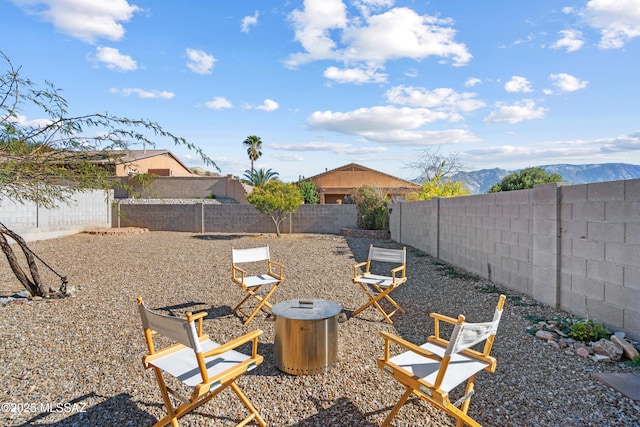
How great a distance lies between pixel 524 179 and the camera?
21.1 m

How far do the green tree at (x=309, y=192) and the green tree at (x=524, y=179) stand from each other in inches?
515

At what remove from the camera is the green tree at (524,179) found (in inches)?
821

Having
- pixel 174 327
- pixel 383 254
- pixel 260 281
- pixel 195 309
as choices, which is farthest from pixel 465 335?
pixel 195 309

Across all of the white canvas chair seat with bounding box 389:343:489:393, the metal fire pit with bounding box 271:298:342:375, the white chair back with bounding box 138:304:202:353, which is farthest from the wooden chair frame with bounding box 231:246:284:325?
the white canvas chair seat with bounding box 389:343:489:393

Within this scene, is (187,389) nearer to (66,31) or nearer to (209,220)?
(66,31)

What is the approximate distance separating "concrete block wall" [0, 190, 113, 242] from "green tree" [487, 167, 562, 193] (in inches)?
797

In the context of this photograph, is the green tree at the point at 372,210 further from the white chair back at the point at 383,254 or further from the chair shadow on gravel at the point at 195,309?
the chair shadow on gravel at the point at 195,309

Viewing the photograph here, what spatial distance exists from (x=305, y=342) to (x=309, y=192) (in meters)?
25.7

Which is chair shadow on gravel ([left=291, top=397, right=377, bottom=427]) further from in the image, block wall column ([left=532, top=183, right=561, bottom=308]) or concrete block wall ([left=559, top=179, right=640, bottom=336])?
block wall column ([left=532, top=183, right=561, bottom=308])

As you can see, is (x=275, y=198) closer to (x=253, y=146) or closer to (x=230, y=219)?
(x=230, y=219)

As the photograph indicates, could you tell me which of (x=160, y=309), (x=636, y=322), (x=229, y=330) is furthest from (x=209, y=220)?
(x=636, y=322)

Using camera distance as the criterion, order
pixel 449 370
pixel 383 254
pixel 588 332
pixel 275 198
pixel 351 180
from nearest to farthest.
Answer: pixel 449 370, pixel 588 332, pixel 383 254, pixel 275 198, pixel 351 180

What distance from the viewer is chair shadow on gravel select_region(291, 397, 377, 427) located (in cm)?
247

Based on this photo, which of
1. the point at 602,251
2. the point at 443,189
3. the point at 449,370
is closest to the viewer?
the point at 449,370
